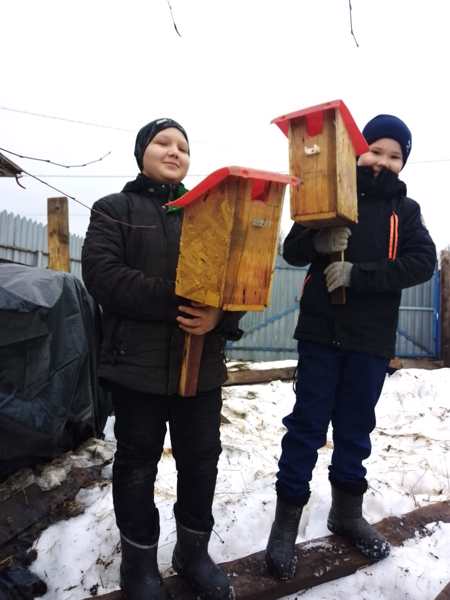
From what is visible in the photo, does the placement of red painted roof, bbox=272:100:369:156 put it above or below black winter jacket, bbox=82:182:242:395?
above

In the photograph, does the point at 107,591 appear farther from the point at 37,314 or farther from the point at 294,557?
the point at 37,314

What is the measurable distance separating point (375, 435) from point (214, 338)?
282cm

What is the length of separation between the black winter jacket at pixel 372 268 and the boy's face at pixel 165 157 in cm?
64

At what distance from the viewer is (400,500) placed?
98.3 inches

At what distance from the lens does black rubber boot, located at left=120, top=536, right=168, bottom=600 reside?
1600 mm

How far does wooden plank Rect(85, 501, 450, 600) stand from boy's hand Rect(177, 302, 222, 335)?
97 cm

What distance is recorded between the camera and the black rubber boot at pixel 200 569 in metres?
1.64

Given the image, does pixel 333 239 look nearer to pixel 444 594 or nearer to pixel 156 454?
pixel 156 454

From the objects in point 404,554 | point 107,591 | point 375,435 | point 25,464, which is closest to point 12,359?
point 25,464

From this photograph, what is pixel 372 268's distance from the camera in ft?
6.30

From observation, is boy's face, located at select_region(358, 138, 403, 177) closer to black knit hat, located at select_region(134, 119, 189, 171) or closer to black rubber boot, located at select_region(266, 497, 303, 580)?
black knit hat, located at select_region(134, 119, 189, 171)

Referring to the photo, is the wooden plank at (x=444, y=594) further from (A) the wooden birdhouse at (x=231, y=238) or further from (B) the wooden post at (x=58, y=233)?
(B) the wooden post at (x=58, y=233)

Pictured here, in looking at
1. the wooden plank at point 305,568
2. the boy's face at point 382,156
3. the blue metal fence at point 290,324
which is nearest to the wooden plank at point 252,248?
the boy's face at point 382,156

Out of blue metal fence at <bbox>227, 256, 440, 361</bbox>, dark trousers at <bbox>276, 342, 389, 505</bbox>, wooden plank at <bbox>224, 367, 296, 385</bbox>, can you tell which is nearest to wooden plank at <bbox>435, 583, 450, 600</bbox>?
dark trousers at <bbox>276, 342, 389, 505</bbox>
